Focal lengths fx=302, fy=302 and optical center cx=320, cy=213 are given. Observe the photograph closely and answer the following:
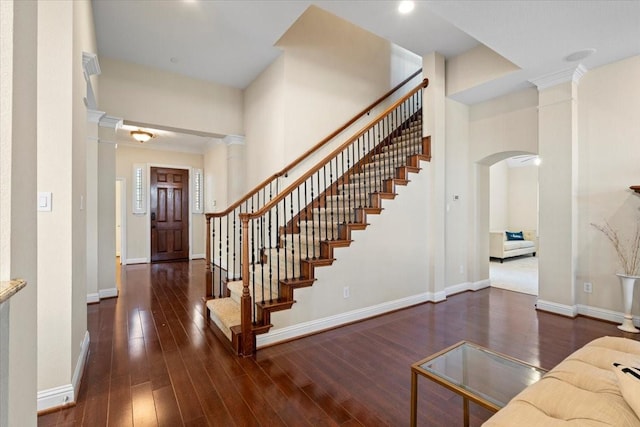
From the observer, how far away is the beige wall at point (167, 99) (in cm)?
432

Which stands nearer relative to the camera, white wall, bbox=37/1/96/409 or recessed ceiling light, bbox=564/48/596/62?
white wall, bbox=37/1/96/409

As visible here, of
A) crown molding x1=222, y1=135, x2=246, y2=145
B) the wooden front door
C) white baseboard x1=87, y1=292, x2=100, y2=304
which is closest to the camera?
white baseboard x1=87, y1=292, x2=100, y2=304

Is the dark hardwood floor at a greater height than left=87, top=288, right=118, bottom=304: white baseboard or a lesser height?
lesser

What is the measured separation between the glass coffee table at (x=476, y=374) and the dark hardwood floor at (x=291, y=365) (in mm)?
314

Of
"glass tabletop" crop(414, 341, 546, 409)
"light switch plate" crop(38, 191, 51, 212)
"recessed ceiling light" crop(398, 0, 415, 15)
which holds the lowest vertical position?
"glass tabletop" crop(414, 341, 546, 409)

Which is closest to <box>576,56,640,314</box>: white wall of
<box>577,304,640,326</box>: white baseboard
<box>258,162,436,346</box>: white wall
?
<box>577,304,640,326</box>: white baseboard

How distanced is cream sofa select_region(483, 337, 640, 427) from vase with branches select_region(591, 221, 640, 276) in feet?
8.84

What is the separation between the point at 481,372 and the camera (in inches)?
67.4

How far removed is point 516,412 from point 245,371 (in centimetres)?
187

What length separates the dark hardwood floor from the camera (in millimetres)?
1844

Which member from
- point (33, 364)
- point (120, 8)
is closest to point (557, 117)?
point (33, 364)

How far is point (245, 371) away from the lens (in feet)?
7.67

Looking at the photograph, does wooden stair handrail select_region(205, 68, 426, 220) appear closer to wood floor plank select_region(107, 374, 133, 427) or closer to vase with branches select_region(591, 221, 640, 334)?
wood floor plank select_region(107, 374, 133, 427)

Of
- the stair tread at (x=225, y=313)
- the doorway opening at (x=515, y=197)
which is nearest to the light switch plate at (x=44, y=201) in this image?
the stair tread at (x=225, y=313)
